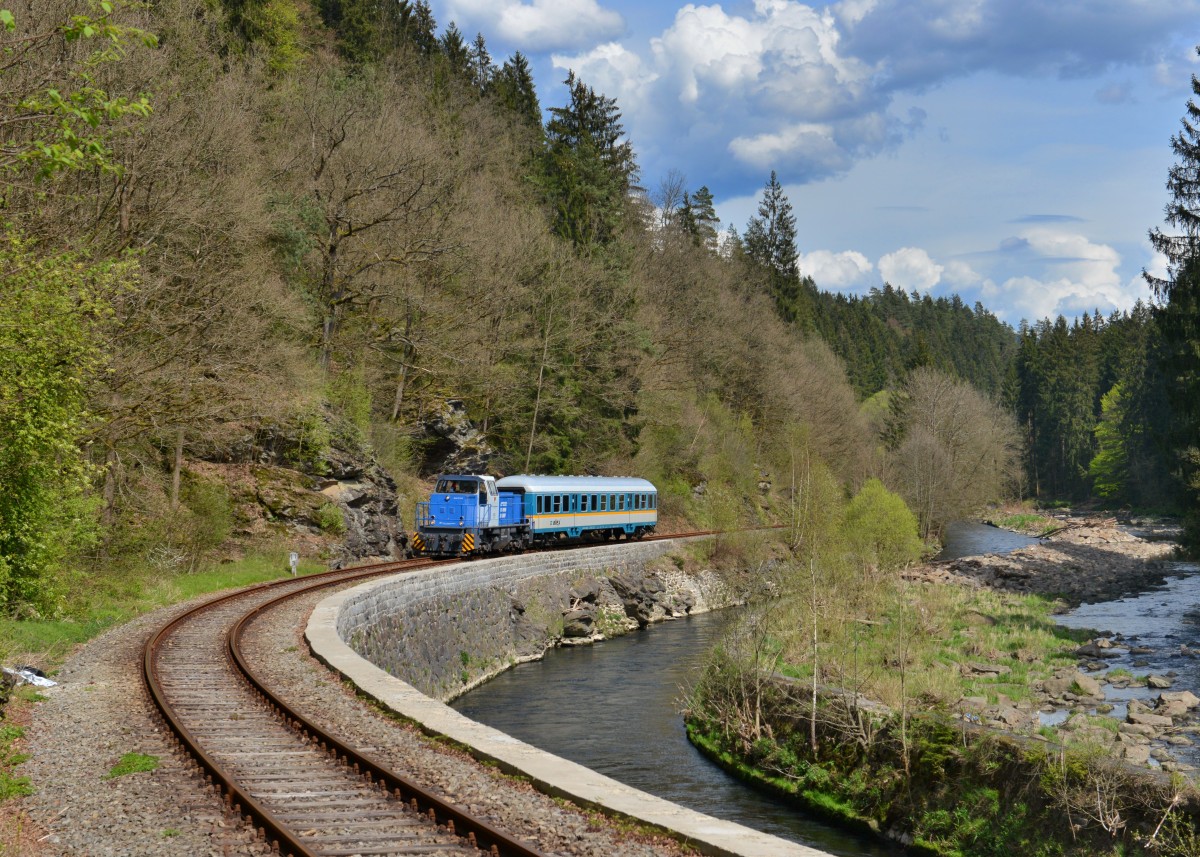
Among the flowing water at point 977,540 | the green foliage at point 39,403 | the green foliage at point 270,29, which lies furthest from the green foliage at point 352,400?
the flowing water at point 977,540

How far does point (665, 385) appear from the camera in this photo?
5688 centimetres

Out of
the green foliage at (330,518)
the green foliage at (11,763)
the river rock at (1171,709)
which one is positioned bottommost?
the river rock at (1171,709)

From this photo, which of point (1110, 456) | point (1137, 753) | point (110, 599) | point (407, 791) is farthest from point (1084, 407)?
point (407, 791)

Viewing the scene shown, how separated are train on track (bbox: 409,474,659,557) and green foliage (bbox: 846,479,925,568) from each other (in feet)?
31.8

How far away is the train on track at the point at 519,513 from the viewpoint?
31641 millimetres

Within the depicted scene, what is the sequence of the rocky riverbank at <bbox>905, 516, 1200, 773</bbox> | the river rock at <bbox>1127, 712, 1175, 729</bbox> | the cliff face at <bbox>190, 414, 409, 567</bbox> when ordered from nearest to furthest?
the rocky riverbank at <bbox>905, 516, 1200, 773</bbox> → the river rock at <bbox>1127, 712, 1175, 729</bbox> → the cliff face at <bbox>190, 414, 409, 567</bbox>

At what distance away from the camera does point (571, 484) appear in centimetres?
3816

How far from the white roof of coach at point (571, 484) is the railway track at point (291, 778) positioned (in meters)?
18.9

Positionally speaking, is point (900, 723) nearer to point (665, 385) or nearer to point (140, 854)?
point (140, 854)

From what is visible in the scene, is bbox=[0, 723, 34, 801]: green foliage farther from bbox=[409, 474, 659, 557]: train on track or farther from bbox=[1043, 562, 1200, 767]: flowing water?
bbox=[409, 474, 659, 557]: train on track

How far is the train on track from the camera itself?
3164 cm

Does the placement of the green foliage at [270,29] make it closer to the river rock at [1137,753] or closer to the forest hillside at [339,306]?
the forest hillside at [339,306]

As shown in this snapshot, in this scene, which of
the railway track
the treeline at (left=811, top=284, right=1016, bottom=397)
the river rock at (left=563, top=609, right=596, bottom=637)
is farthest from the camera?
the treeline at (left=811, top=284, right=1016, bottom=397)

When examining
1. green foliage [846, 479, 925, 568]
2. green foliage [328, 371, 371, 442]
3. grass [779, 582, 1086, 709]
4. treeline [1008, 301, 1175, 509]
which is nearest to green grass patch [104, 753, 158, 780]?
grass [779, 582, 1086, 709]
